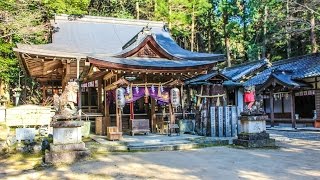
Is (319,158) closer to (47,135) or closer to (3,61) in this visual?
(47,135)

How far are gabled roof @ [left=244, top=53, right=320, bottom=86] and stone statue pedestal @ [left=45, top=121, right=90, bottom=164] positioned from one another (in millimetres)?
15072

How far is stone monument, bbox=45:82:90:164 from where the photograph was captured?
9.03 meters

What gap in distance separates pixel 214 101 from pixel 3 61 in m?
16.1

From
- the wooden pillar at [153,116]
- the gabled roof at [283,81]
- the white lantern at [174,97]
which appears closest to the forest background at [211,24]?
the gabled roof at [283,81]

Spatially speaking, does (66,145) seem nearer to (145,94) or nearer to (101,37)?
(145,94)

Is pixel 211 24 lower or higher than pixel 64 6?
higher

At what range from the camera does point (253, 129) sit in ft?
38.1

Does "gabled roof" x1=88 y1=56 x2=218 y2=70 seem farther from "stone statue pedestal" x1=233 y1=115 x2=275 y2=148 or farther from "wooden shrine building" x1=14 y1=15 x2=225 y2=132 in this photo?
"stone statue pedestal" x1=233 y1=115 x2=275 y2=148

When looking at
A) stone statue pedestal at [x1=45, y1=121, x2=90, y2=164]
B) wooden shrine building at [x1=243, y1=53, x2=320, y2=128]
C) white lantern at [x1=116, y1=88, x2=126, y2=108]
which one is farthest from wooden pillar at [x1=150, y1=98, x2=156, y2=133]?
wooden shrine building at [x1=243, y1=53, x2=320, y2=128]

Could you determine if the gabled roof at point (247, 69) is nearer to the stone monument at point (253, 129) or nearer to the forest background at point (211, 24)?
the forest background at point (211, 24)

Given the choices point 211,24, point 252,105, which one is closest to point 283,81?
point 252,105

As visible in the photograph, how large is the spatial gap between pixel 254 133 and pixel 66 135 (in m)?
6.45

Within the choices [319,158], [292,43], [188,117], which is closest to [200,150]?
[319,158]

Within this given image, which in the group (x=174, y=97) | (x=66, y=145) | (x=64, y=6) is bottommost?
(x=66, y=145)
